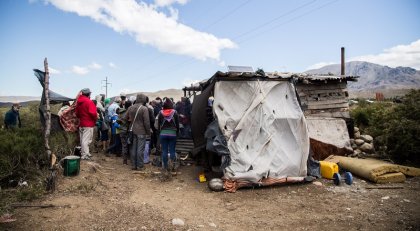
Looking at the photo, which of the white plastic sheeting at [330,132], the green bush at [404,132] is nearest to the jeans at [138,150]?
the white plastic sheeting at [330,132]

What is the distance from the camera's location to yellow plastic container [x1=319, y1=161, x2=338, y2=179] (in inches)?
266

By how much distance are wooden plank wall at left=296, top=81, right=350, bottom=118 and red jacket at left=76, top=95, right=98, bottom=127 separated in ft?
24.1

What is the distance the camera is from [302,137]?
6.77 metres

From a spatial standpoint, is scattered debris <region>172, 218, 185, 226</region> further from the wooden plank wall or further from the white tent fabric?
the wooden plank wall

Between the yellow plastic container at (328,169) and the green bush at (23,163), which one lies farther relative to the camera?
the yellow plastic container at (328,169)

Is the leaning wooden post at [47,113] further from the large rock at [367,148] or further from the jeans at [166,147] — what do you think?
the large rock at [367,148]

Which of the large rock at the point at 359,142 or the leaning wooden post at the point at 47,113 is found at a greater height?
the leaning wooden post at the point at 47,113

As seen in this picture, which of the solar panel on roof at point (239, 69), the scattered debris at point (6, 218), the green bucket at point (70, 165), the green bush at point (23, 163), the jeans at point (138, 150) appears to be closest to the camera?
the scattered debris at point (6, 218)

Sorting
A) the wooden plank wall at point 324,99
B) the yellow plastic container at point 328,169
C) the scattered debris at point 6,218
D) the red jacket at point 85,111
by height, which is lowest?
the scattered debris at point 6,218

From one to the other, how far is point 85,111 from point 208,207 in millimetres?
4241

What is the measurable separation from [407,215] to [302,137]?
2635mm

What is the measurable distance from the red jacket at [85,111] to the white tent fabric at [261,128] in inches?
128

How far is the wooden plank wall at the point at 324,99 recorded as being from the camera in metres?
10.9

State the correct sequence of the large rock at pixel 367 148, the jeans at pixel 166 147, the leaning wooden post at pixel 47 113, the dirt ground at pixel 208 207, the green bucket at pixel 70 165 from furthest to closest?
the large rock at pixel 367 148
the jeans at pixel 166 147
the green bucket at pixel 70 165
the leaning wooden post at pixel 47 113
the dirt ground at pixel 208 207
